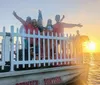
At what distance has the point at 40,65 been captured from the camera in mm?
8859

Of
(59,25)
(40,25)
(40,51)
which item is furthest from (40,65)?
(59,25)

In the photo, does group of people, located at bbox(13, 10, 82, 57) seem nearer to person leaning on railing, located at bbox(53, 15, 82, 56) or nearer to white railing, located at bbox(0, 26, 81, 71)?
person leaning on railing, located at bbox(53, 15, 82, 56)

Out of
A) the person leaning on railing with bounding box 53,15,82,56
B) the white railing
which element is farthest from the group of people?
the white railing

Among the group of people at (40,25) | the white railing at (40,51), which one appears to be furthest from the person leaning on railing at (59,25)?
the white railing at (40,51)

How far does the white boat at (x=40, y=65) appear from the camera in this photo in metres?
7.63

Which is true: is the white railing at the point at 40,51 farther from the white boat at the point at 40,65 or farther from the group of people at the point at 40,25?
the group of people at the point at 40,25

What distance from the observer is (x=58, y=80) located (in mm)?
9352

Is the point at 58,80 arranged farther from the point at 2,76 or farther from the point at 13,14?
the point at 13,14

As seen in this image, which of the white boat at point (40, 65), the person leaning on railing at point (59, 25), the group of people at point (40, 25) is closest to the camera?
the white boat at point (40, 65)

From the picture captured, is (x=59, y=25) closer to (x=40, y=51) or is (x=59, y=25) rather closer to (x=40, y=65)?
(x=40, y=51)

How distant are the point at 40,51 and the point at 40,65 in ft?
1.84

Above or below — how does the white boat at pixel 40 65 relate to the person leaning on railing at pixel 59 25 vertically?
below

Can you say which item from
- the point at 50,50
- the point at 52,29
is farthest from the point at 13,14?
the point at 50,50

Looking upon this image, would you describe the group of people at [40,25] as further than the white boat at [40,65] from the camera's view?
Yes
